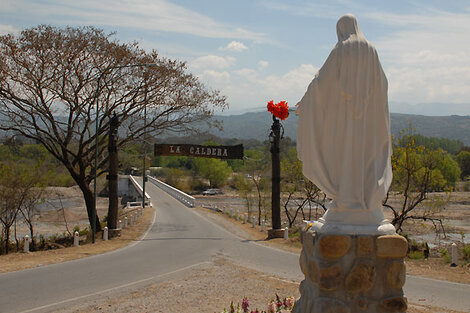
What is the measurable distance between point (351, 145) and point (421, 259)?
1072cm

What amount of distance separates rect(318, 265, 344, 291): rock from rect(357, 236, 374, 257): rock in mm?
315

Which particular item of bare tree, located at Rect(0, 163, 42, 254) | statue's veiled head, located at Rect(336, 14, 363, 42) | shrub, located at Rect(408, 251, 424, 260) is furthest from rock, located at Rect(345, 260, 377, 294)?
bare tree, located at Rect(0, 163, 42, 254)

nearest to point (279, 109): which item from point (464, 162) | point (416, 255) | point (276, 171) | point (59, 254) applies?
point (276, 171)

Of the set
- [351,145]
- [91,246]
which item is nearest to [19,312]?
[351,145]

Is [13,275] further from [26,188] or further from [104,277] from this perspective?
[26,188]

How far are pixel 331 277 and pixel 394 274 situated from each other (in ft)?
2.37

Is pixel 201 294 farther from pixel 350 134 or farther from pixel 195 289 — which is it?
pixel 350 134

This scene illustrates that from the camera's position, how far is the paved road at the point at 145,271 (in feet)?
32.4

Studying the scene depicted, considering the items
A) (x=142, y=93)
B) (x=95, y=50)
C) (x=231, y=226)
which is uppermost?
(x=95, y=50)

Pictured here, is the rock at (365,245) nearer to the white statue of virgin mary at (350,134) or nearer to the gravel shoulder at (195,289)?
the white statue of virgin mary at (350,134)

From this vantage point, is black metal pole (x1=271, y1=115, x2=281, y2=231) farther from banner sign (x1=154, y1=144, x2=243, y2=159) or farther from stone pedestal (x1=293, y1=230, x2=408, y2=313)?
stone pedestal (x1=293, y1=230, x2=408, y2=313)

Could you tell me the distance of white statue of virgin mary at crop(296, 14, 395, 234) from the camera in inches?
227

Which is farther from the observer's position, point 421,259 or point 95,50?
point 95,50

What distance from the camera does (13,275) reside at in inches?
478
